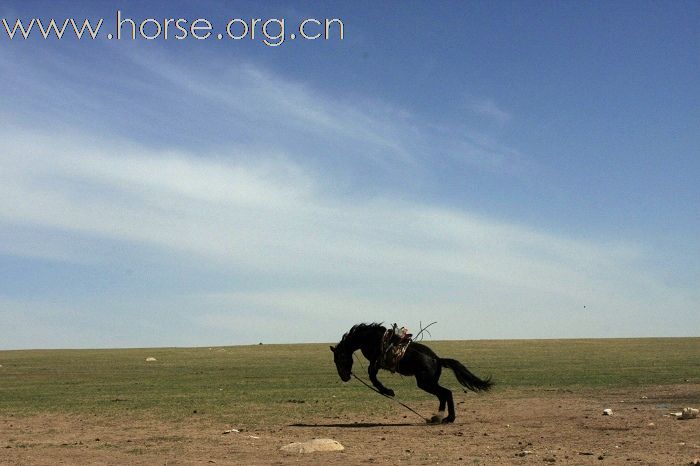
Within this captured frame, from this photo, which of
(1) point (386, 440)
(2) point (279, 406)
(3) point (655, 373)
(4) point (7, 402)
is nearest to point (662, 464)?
(1) point (386, 440)

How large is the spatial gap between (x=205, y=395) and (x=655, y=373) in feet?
73.0

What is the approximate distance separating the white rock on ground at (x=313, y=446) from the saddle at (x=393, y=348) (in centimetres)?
358

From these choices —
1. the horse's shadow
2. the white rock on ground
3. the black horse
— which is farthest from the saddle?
the white rock on ground

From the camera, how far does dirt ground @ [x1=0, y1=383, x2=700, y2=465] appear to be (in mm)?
12453

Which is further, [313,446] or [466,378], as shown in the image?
[466,378]

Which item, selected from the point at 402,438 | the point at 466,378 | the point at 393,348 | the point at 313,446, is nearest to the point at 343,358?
the point at 393,348

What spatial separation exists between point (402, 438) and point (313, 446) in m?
2.23

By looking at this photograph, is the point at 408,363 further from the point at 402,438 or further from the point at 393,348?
the point at 402,438

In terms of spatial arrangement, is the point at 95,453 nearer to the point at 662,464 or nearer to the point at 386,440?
the point at 386,440

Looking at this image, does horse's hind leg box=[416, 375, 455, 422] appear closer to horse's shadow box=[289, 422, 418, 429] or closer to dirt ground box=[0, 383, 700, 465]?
dirt ground box=[0, 383, 700, 465]

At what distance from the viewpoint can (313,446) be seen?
13.2 metres

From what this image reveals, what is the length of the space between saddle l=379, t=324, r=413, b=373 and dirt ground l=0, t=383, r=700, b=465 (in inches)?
53.5

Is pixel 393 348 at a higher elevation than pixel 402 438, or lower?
higher

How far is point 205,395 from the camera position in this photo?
89.8 ft
